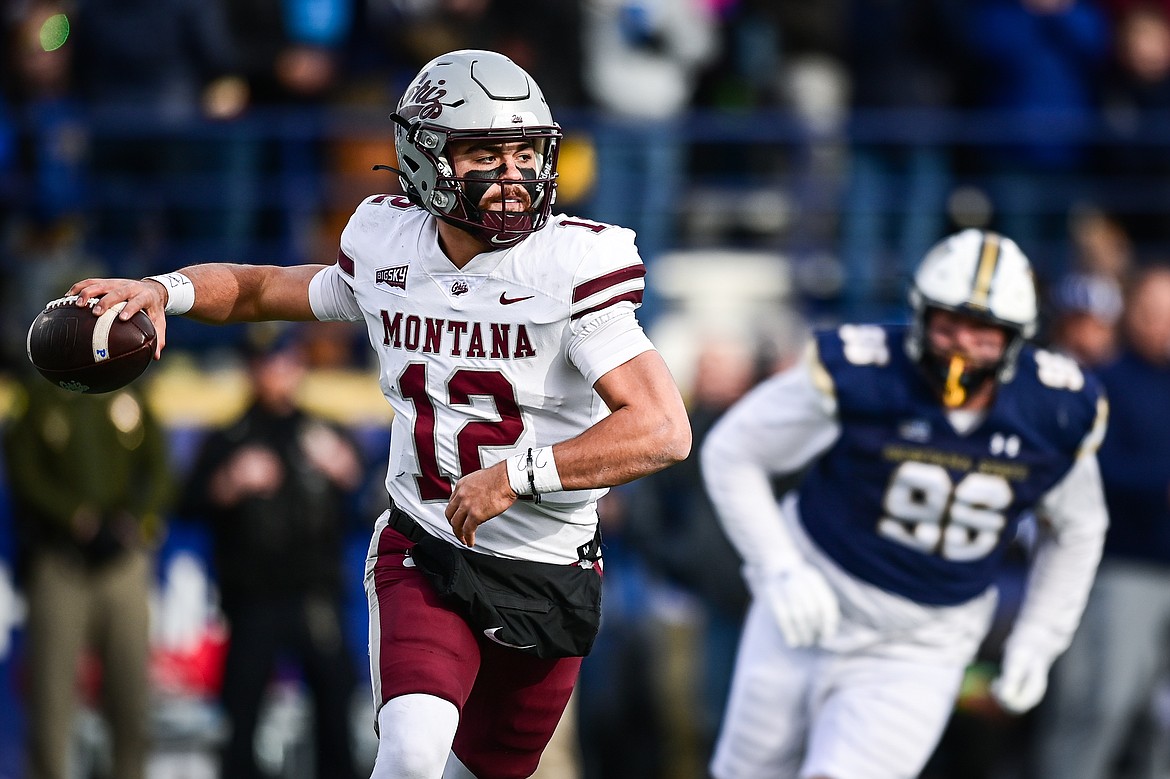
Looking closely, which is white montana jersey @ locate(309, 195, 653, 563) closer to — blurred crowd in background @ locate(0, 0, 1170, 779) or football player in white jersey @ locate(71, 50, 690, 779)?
football player in white jersey @ locate(71, 50, 690, 779)

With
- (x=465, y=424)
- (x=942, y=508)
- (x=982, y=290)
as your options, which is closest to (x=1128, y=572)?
(x=942, y=508)

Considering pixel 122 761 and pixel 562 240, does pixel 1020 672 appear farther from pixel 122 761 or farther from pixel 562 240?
pixel 122 761

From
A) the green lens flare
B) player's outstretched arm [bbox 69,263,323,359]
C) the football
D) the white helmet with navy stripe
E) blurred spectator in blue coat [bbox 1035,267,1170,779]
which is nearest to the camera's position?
the football

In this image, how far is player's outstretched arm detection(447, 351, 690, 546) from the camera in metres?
3.99

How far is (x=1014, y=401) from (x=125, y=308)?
2689 mm

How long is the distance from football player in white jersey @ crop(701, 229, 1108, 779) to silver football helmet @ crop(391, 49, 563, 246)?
1472 mm

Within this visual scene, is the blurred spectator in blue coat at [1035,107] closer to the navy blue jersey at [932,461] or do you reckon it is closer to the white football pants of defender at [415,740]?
the navy blue jersey at [932,461]

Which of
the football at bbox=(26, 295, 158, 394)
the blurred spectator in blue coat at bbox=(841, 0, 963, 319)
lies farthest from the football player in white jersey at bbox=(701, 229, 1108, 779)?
the blurred spectator in blue coat at bbox=(841, 0, 963, 319)

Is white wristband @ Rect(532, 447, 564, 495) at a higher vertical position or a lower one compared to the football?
lower

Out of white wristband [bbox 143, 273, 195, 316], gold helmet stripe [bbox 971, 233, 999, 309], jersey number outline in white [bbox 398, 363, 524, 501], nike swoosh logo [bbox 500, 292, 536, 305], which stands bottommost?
jersey number outline in white [bbox 398, 363, 524, 501]

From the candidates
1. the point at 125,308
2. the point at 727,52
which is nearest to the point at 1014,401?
the point at 125,308

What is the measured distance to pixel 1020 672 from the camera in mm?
5684

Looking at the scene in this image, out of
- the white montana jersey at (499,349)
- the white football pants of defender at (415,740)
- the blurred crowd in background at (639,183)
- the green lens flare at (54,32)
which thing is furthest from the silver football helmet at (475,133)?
the green lens flare at (54,32)

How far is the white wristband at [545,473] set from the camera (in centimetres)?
401
